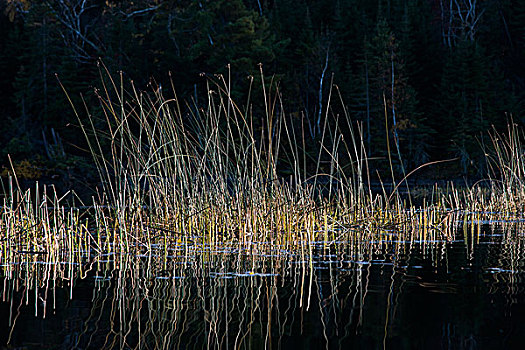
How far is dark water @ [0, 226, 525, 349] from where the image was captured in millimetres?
3570

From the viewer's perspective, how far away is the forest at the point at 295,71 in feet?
96.7

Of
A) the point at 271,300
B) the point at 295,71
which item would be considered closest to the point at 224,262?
the point at 271,300

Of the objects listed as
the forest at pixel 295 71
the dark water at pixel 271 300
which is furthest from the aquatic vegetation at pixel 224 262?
the forest at pixel 295 71

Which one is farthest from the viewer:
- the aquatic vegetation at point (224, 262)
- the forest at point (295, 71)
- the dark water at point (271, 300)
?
the forest at point (295, 71)

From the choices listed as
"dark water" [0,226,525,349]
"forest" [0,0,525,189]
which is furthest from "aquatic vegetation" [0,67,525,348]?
"forest" [0,0,525,189]

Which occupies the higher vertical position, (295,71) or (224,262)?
(295,71)

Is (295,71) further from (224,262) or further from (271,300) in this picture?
(271,300)

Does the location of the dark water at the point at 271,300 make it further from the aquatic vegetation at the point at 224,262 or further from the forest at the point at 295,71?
the forest at the point at 295,71

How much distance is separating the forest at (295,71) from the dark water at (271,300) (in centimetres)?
2047

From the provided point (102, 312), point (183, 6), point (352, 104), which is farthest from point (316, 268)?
point (183, 6)

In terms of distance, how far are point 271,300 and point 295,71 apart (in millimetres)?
27923

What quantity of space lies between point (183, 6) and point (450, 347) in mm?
34115

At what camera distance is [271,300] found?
4484 millimetres

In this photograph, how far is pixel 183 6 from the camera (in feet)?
118
